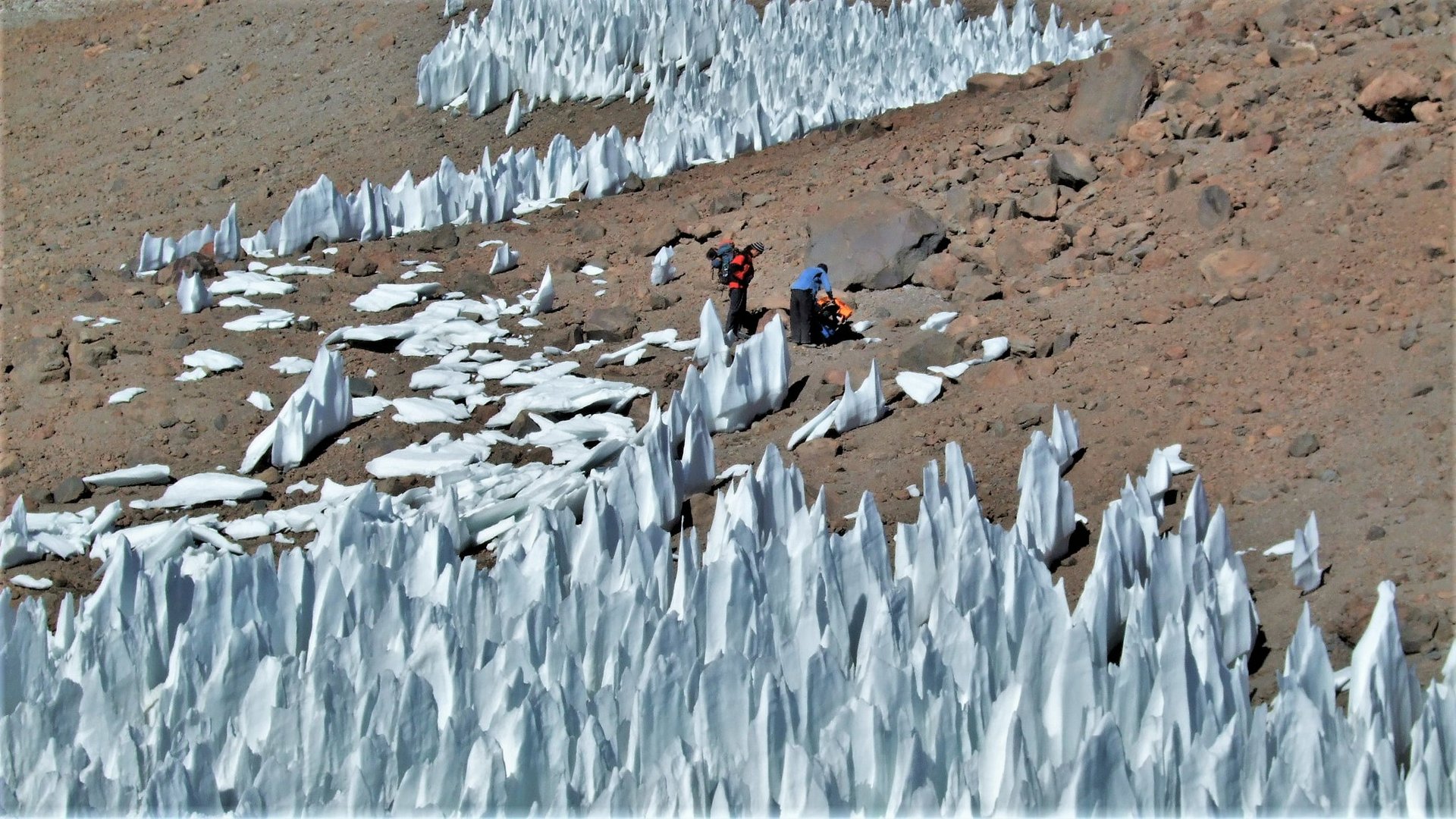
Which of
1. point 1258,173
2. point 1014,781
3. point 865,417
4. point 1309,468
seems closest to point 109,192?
point 865,417

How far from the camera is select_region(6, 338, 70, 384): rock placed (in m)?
7.88

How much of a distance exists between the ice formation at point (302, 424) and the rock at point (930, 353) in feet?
9.57

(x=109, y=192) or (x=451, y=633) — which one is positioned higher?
(x=109, y=192)

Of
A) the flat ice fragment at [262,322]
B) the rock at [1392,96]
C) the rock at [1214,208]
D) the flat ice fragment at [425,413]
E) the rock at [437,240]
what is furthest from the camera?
the rock at [437,240]

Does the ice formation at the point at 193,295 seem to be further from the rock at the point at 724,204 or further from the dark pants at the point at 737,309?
the rock at the point at 724,204

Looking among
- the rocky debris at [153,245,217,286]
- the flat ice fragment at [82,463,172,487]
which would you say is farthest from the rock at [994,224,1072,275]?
the rocky debris at [153,245,217,286]

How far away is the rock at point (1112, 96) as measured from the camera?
9.74 m

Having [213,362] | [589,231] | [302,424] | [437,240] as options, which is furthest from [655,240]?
[302,424]

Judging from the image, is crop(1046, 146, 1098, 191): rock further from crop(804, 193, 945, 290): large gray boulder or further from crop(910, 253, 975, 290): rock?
crop(910, 253, 975, 290): rock

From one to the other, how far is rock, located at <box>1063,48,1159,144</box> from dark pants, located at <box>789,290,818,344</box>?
274 centimetres

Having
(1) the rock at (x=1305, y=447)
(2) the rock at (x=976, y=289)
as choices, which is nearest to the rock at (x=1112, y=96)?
(2) the rock at (x=976, y=289)

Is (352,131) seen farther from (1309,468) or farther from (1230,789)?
(1230,789)

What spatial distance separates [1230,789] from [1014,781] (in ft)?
1.72

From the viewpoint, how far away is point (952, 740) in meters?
3.56
